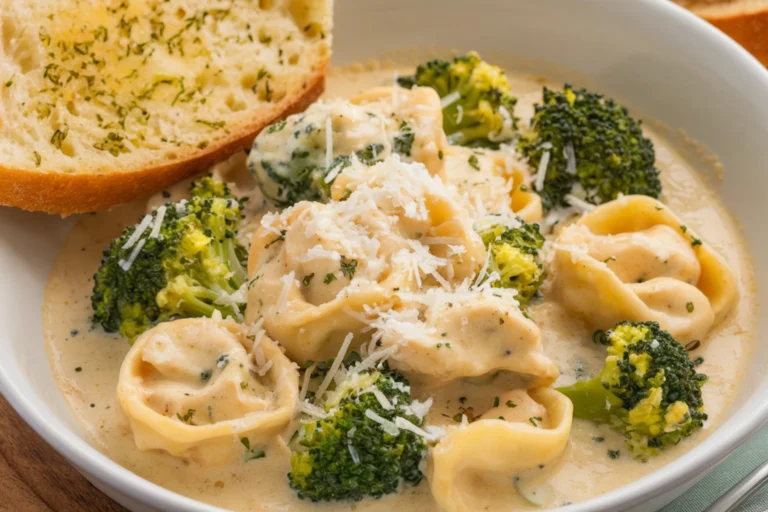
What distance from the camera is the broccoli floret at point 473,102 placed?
14.4ft

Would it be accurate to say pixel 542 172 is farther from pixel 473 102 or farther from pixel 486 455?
pixel 486 455

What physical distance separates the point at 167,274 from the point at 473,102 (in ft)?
5.81

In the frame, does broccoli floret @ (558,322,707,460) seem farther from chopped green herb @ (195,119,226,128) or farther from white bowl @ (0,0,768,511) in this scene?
chopped green herb @ (195,119,226,128)

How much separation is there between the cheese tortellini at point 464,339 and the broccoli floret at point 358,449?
12 cm

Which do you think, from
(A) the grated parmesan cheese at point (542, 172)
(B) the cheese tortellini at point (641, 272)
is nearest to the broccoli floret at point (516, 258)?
(B) the cheese tortellini at point (641, 272)

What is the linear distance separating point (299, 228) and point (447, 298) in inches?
23.0

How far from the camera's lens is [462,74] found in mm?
4508

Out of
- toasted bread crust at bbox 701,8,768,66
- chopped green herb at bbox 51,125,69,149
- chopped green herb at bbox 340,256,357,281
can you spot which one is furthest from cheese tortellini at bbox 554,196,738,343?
chopped green herb at bbox 51,125,69,149

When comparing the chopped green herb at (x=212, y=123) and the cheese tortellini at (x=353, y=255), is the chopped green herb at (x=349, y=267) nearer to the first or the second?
the cheese tortellini at (x=353, y=255)

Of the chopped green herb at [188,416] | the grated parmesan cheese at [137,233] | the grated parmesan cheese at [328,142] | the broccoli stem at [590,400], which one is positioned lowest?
the chopped green herb at [188,416]

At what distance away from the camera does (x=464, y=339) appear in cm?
308

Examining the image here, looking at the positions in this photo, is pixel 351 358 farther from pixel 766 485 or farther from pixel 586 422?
pixel 766 485

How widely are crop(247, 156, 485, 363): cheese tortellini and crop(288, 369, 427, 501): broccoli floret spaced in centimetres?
27

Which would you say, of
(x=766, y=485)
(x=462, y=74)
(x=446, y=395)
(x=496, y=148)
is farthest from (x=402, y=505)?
(x=462, y=74)
